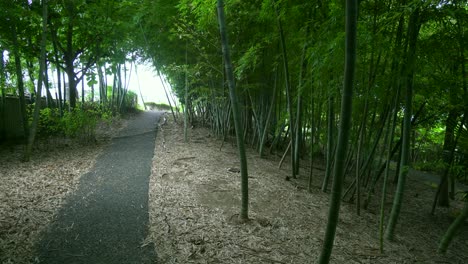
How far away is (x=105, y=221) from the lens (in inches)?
102

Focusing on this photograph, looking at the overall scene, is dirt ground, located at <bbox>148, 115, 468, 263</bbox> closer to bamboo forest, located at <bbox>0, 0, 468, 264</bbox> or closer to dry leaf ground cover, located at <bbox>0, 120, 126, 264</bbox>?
bamboo forest, located at <bbox>0, 0, 468, 264</bbox>

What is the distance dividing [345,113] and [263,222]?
180 centimetres

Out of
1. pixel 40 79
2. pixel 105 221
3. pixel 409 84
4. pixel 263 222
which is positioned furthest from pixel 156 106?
pixel 409 84

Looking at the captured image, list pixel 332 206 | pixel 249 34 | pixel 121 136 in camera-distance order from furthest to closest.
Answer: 1. pixel 121 136
2. pixel 249 34
3. pixel 332 206

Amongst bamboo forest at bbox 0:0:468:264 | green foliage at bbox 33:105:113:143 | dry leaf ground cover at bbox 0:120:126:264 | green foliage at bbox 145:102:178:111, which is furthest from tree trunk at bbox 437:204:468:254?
green foliage at bbox 145:102:178:111

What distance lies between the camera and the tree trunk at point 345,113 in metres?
1.21

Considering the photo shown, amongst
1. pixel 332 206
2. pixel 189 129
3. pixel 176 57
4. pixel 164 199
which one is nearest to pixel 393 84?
pixel 332 206

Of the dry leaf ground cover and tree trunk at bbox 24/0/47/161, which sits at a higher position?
tree trunk at bbox 24/0/47/161

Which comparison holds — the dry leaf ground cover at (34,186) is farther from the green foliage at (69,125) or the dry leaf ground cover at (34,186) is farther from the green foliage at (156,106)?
the green foliage at (156,106)

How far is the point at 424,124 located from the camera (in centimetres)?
354

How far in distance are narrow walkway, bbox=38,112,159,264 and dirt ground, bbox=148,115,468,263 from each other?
146 mm

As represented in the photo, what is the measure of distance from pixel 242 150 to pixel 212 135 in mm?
4643

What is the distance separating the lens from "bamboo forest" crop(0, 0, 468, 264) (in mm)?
2273

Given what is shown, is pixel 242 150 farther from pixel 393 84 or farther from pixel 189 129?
pixel 189 129
